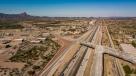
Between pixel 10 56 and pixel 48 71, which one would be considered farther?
pixel 10 56

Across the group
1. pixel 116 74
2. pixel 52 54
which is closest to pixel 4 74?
pixel 52 54

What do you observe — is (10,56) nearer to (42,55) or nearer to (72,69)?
(42,55)

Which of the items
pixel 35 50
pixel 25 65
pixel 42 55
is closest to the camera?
pixel 25 65

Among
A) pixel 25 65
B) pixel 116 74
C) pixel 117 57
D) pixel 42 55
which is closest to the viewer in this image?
pixel 116 74

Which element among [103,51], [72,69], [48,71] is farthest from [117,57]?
[48,71]

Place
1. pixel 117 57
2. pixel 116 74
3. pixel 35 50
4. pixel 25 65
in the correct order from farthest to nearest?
pixel 35 50, pixel 117 57, pixel 25 65, pixel 116 74

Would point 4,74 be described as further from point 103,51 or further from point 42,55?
point 103,51

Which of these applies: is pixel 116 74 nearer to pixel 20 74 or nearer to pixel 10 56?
pixel 20 74

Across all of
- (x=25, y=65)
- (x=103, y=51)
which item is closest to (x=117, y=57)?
(x=103, y=51)

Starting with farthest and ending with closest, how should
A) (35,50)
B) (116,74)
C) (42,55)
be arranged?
(35,50) < (42,55) < (116,74)
